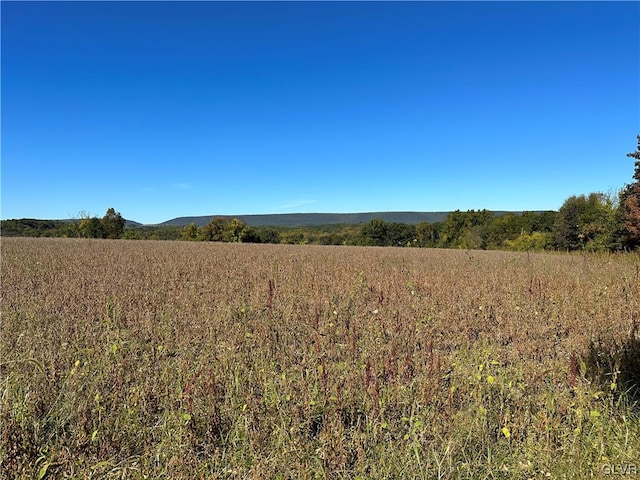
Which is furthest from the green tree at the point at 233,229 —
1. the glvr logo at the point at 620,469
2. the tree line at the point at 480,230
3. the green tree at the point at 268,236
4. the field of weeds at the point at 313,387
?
the glvr logo at the point at 620,469

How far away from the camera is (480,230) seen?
65.5 meters

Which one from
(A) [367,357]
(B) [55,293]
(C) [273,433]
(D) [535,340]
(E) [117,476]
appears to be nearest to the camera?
(E) [117,476]

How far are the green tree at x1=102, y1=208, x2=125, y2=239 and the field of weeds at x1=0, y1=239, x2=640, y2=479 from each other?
55.4 m

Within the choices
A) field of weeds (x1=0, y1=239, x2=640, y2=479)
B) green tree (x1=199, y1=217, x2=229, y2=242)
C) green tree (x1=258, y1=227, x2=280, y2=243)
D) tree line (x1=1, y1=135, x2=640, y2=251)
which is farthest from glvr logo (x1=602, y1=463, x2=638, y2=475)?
green tree (x1=199, y1=217, x2=229, y2=242)

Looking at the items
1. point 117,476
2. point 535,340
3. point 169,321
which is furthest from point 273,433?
point 535,340

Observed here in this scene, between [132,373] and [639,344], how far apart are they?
5.27 metres

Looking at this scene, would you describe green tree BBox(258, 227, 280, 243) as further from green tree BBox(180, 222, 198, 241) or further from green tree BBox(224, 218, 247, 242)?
green tree BBox(180, 222, 198, 241)

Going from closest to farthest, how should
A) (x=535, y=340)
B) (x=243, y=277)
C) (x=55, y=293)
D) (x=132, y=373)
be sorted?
(x=132, y=373), (x=535, y=340), (x=55, y=293), (x=243, y=277)

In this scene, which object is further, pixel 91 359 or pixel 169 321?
pixel 169 321

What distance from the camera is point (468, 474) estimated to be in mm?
2092

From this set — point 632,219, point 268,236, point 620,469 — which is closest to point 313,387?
point 620,469

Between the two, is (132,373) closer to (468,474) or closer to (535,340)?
(468,474)

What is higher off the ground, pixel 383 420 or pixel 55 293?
pixel 55 293

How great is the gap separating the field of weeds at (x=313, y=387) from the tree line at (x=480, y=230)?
1774 cm
